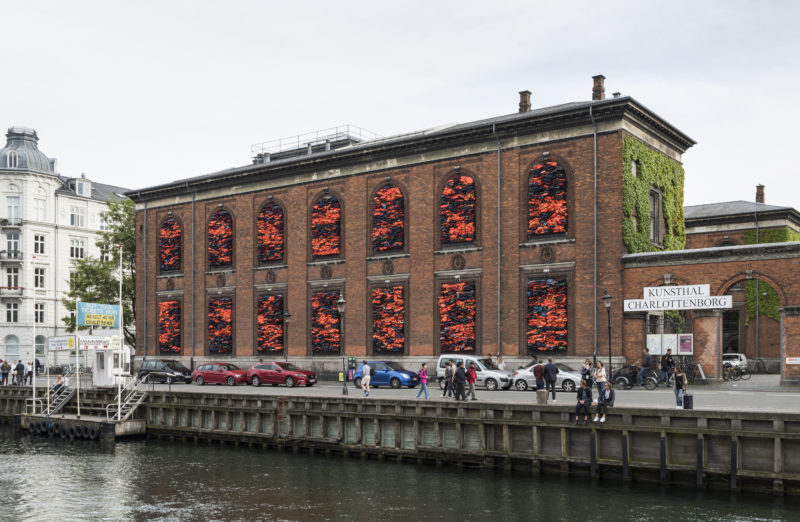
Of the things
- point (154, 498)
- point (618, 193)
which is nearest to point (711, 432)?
point (154, 498)

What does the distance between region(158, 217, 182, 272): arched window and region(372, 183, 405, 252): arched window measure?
1880cm

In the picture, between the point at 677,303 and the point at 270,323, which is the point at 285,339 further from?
the point at 677,303

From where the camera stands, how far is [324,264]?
53.1 metres

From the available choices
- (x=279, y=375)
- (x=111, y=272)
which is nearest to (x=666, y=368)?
(x=279, y=375)

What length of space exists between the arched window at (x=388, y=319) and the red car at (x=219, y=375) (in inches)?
336

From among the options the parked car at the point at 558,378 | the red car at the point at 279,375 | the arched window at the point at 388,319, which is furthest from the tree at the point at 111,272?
the parked car at the point at 558,378

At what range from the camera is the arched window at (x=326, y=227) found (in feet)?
173

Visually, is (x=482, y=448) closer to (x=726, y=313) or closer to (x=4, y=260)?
(x=726, y=313)

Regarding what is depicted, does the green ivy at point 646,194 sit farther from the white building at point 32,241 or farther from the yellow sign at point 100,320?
the white building at point 32,241

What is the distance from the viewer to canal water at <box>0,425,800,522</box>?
70.9ft

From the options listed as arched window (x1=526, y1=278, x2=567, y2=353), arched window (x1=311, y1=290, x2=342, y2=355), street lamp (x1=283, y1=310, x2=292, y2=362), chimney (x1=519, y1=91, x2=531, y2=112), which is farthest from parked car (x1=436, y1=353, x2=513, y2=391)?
chimney (x1=519, y1=91, x2=531, y2=112)

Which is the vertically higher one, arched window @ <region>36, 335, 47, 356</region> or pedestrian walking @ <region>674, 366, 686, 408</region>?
pedestrian walking @ <region>674, 366, 686, 408</region>

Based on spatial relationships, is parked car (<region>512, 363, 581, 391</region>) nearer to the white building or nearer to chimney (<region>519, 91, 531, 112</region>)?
chimney (<region>519, 91, 531, 112</region>)

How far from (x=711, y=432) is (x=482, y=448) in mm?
8003
